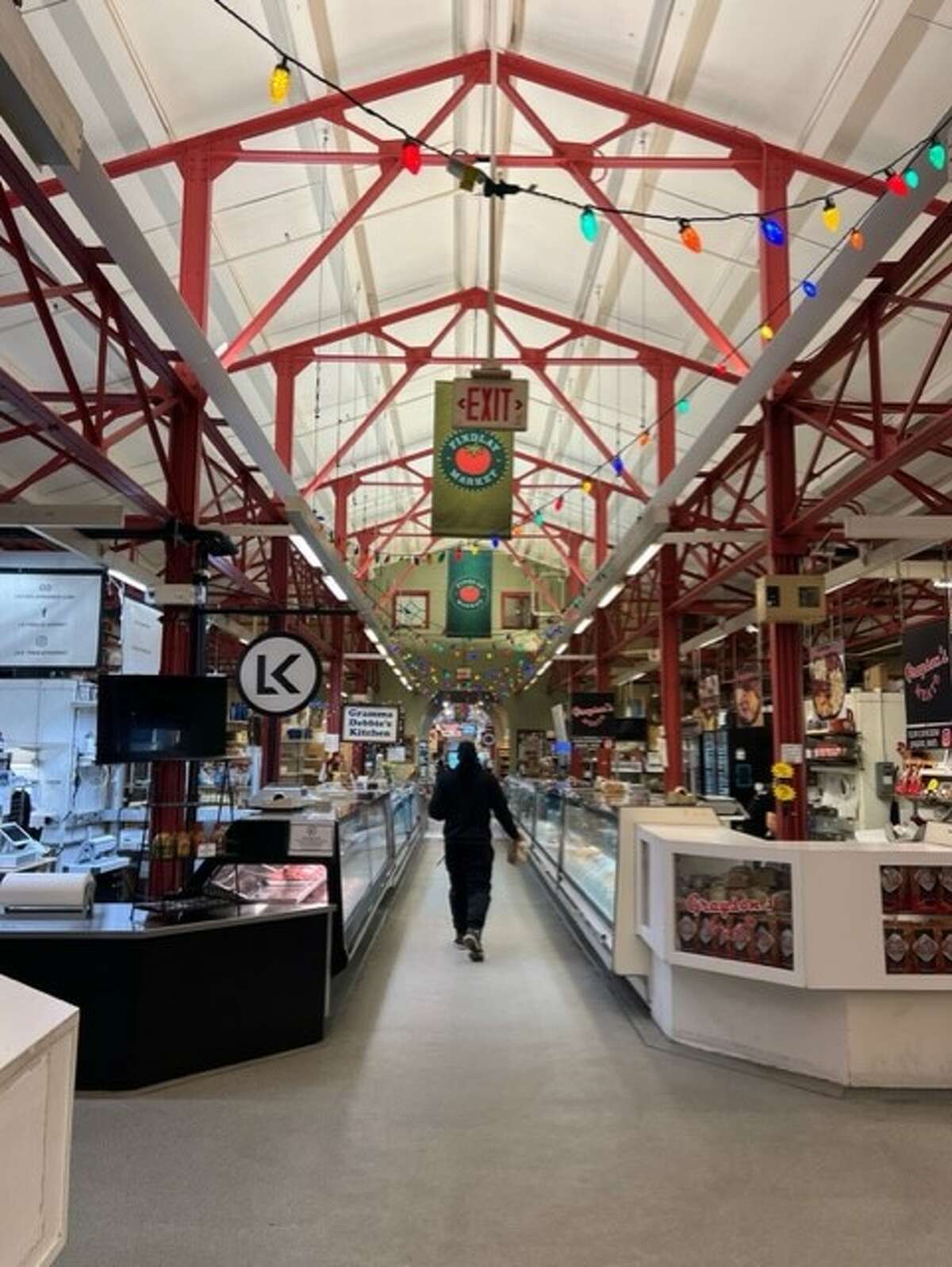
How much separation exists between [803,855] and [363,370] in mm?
12607

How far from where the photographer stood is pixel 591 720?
16516 mm

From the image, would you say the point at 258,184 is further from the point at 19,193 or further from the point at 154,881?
→ the point at 154,881

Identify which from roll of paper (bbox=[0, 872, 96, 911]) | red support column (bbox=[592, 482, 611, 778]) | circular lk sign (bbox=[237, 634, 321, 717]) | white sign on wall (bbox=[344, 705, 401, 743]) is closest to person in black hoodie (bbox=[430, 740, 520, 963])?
circular lk sign (bbox=[237, 634, 321, 717])

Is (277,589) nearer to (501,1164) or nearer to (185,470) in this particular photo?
(185,470)

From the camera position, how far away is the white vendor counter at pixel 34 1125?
69.1 inches

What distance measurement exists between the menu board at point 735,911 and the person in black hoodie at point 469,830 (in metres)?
2.51

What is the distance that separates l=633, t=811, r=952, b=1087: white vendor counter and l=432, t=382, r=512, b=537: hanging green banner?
171 inches

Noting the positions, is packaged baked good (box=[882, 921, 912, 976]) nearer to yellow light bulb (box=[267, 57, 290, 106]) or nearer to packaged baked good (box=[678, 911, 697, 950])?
packaged baked good (box=[678, 911, 697, 950])

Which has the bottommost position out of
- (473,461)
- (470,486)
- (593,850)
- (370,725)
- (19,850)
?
(19,850)

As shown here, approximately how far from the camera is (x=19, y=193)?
484cm

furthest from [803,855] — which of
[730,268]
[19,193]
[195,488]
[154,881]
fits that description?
[730,268]

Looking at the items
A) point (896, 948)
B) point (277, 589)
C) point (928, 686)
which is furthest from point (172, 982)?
point (277, 589)

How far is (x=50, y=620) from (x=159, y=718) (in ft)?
7.80

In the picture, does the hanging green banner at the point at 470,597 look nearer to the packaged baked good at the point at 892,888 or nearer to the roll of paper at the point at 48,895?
the roll of paper at the point at 48,895
